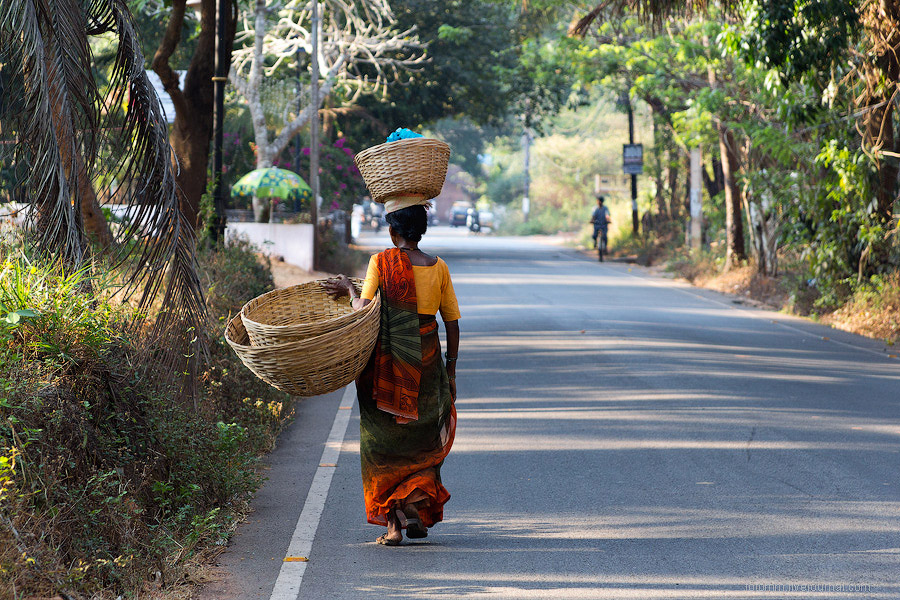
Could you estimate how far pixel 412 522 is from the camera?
547cm

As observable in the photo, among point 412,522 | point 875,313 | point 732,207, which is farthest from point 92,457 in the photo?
point 732,207

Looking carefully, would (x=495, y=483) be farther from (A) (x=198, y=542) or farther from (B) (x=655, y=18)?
(B) (x=655, y=18)

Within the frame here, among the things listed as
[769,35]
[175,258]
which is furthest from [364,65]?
[175,258]

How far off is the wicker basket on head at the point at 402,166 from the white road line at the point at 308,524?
190cm

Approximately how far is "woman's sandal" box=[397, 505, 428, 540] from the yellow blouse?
105cm

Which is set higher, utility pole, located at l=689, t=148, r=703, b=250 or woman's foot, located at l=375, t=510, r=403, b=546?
utility pole, located at l=689, t=148, r=703, b=250

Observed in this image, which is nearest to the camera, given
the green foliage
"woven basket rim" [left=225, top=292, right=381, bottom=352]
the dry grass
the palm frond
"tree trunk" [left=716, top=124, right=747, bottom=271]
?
"woven basket rim" [left=225, top=292, right=381, bottom=352]

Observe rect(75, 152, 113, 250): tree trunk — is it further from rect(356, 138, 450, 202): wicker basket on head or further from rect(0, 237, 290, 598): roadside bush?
rect(356, 138, 450, 202): wicker basket on head

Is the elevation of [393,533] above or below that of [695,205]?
below

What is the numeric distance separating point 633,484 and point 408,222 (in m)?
2.42

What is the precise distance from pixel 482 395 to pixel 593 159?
172 ft

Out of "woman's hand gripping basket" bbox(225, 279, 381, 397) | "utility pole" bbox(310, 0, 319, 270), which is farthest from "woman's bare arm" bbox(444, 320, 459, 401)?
"utility pole" bbox(310, 0, 319, 270)

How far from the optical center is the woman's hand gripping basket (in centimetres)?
488

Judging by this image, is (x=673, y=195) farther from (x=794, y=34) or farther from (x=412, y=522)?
(x=412, y=522)
